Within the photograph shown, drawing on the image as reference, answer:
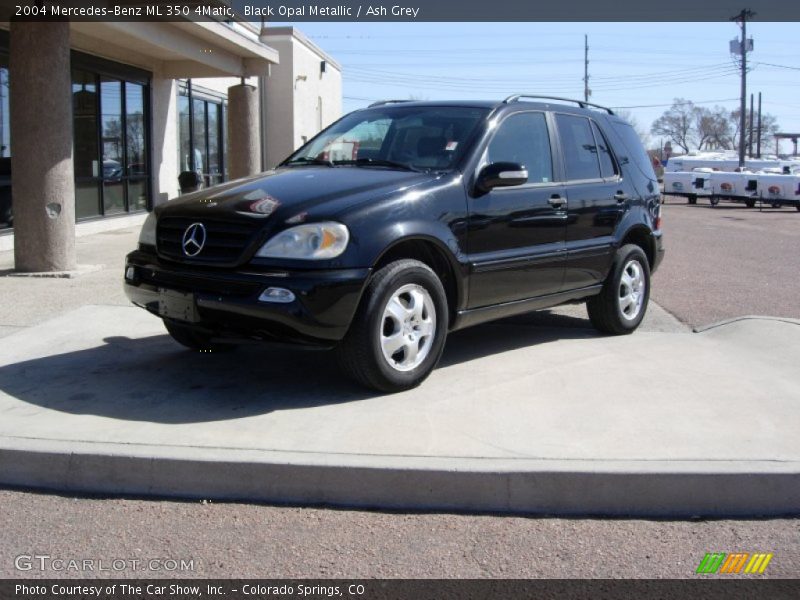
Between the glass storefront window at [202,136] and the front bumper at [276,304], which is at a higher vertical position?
the glass storefront window at [202,136]

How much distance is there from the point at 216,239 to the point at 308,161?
1618 mm

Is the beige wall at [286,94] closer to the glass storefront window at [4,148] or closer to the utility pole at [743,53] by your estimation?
the glass storefront window at [4,148]

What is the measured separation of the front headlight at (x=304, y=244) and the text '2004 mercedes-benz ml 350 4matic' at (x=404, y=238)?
0.01 metres

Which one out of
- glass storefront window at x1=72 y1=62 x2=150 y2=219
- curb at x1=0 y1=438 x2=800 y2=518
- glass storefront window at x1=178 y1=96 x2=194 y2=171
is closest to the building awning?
glass storefront window at x1=72 y1=62 x2=150 y2=219

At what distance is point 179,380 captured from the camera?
5.74 meters

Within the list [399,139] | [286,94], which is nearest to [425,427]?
[399,139]

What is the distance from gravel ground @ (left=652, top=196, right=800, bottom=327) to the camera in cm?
924

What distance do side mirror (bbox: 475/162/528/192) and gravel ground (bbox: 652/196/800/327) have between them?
10.2 feet

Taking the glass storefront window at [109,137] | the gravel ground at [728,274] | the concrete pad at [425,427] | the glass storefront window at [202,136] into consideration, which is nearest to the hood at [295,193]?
the concrete pad at [425,427]

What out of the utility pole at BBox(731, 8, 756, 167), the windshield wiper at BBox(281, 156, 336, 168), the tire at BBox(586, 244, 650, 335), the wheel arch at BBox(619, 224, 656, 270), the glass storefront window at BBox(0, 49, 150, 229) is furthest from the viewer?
the utility pole at BBox(731, 8, 756, 167)

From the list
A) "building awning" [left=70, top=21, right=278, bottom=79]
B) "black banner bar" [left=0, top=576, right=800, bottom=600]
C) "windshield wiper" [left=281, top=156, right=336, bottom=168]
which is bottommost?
"black banner bar" [left=0, top=576, right=800, bottom=600]

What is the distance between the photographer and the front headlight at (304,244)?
505cm

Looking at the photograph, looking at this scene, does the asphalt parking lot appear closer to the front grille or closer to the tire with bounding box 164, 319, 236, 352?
the front grille

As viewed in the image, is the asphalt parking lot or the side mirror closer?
the asphalt parking lot
